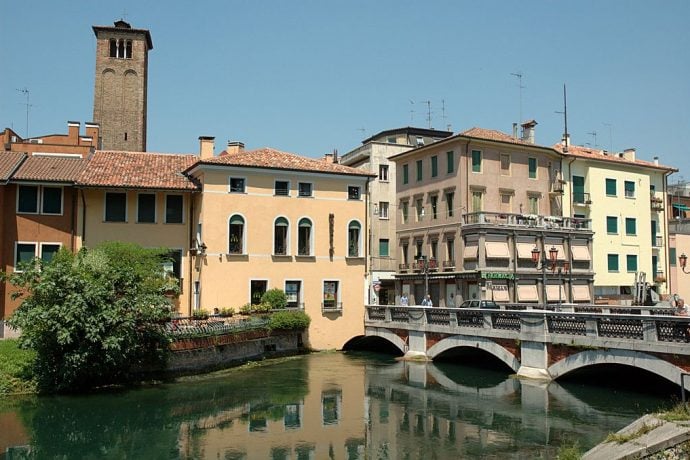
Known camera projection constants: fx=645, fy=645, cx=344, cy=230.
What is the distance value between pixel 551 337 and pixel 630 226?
2716cm

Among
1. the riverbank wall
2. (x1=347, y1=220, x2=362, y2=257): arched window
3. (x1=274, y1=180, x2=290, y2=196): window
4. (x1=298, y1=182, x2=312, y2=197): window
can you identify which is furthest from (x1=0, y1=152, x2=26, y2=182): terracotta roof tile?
(x1=347, y1=220, x2=362, y2=257): arched window

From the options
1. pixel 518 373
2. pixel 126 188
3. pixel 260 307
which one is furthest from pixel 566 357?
pixel 126 188

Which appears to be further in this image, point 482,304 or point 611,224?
point 611,224

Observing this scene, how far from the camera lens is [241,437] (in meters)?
18.5

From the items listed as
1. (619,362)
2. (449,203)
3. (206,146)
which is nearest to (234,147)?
(206,146)

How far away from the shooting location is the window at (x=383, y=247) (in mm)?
50812

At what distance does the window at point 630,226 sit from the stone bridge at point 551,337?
66.0 feet

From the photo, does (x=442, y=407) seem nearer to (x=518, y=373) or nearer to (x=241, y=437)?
(x=518, y=373)

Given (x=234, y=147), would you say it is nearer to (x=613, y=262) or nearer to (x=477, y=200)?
(x=477, y=200)

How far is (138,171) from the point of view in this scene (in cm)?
3572

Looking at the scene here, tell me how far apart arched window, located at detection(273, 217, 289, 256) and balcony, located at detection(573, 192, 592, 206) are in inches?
862

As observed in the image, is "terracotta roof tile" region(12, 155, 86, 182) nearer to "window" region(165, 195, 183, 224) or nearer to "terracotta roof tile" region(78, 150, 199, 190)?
"terracotta roof tile" region(78, 150, 199, 190)

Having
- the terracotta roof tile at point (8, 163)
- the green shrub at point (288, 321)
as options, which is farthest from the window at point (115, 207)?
the green shrub at point (288, 321)

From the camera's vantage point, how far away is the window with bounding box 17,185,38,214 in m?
32.5
